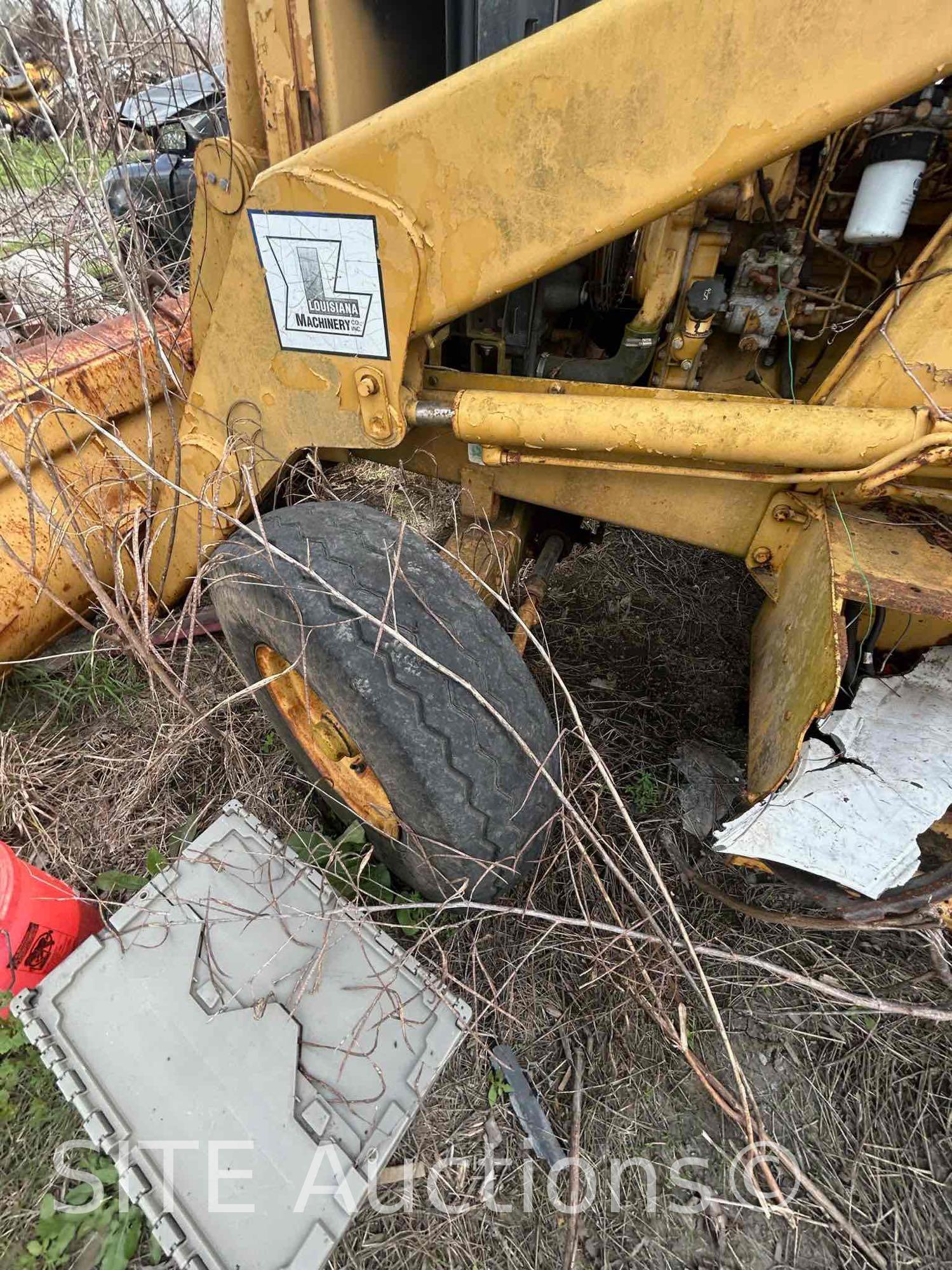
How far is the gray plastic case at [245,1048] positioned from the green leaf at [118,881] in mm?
278

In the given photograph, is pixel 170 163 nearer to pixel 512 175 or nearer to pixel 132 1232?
pixel 512 175

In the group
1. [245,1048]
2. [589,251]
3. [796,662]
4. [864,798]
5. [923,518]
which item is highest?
[589,251]

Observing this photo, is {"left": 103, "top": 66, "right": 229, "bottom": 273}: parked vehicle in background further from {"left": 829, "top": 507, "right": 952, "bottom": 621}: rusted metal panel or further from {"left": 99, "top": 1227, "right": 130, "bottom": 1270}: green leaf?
{"left": 99, "top": 1227, "right": 130, "bottom": 1270}: green leaf

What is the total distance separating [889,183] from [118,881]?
2.42 m

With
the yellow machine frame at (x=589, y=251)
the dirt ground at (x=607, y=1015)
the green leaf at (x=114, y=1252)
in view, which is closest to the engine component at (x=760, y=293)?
the yellow machine frame at (x=589, y=251)

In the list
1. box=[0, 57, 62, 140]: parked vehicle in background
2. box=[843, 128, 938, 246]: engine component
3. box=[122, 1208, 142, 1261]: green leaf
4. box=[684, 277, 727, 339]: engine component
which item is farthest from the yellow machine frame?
box=[122, 1208, 142, 1261]: green leaf

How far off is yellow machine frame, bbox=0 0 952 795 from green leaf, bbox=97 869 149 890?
1090 mm

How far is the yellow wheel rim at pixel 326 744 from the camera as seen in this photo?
1690 millimetres

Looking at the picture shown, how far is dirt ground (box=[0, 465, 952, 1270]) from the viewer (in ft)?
4.62

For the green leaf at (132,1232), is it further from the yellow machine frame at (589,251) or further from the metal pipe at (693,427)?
the metal pipe at (693,427)

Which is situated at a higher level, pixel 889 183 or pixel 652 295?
pixel 889 183

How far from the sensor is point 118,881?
178cm

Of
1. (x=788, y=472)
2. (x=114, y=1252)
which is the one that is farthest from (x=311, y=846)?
(x=788, y=472)

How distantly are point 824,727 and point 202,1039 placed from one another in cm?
153
